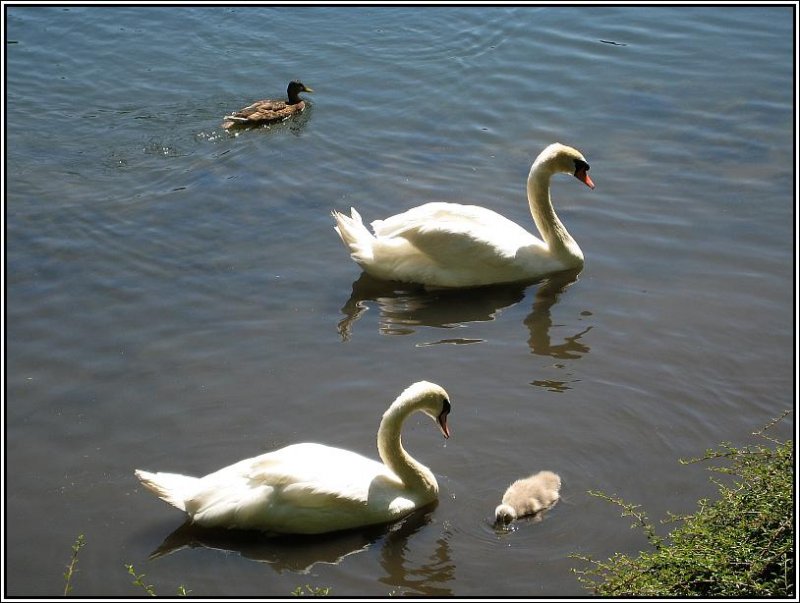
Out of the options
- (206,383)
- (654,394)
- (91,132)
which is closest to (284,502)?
(206,383)

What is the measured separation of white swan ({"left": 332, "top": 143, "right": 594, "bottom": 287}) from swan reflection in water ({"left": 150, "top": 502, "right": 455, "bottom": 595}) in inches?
135

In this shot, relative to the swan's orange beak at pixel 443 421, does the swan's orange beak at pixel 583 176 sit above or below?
above

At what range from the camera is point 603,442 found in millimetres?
7820

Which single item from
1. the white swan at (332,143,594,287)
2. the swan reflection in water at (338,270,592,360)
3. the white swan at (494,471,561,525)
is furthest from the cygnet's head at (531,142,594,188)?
the white swan at (494,471,561,525)

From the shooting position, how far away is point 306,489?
6.82 meters

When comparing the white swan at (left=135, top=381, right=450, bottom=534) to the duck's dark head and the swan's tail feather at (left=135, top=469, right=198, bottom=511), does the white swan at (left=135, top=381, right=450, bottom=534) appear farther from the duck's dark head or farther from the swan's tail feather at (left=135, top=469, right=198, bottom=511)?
the duck's dark head

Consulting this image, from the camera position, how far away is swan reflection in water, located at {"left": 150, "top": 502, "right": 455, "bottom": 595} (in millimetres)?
6629

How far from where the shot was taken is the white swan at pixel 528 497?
6.89m

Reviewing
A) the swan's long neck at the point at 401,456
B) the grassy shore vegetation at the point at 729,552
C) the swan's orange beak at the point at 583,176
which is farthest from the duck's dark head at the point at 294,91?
the grassy shore vegetation at the point at 729,552

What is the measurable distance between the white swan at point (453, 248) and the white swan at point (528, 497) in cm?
318

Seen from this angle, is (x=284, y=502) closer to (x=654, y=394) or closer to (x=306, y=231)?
(x=654, y=394)

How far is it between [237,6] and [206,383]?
10.7 meters

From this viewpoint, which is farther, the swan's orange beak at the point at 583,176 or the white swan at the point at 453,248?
the swan's orange beak at the point at 583,176

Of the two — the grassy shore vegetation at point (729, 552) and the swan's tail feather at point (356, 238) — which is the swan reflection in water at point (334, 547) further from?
the swan's tail feather at point (356, 238)
